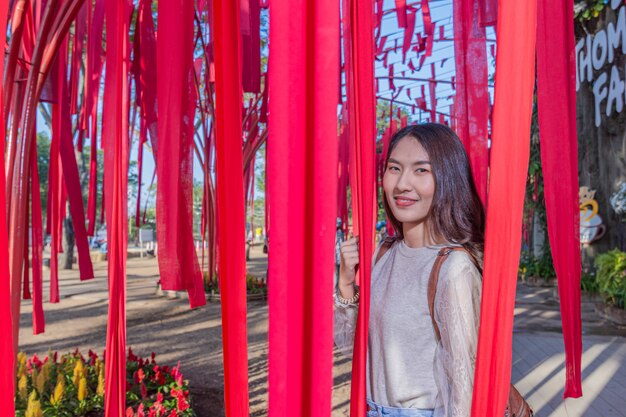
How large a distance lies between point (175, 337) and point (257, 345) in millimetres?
1240

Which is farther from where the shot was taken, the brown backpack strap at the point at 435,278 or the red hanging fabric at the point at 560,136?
the brown backpack strap at the point at 435,278

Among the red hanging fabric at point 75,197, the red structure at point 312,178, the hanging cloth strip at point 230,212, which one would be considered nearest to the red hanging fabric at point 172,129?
the red structure at point 312,178

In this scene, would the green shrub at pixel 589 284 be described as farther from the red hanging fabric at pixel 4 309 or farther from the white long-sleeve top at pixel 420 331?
the red hanging fabric at pixel 4 309

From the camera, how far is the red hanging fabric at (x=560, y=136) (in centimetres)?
103

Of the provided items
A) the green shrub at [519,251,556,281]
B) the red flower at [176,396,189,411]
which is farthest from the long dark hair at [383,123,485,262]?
the green shrub at [519,251,556,281]

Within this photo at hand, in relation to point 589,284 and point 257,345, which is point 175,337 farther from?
point 589,284

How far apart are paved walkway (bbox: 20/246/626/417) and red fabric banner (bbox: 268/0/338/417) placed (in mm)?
3096

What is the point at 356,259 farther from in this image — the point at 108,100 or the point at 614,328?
the point at 614,328

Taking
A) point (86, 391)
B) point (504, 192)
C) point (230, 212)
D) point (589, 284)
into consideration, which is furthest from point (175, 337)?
point (589, 284)

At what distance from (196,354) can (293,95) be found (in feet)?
17.5

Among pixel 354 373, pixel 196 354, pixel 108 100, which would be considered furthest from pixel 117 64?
pixel 196 354

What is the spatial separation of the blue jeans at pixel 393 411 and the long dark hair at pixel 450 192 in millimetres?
406

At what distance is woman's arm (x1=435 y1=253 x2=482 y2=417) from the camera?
3.68 feet

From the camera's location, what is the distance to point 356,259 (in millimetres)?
1306
